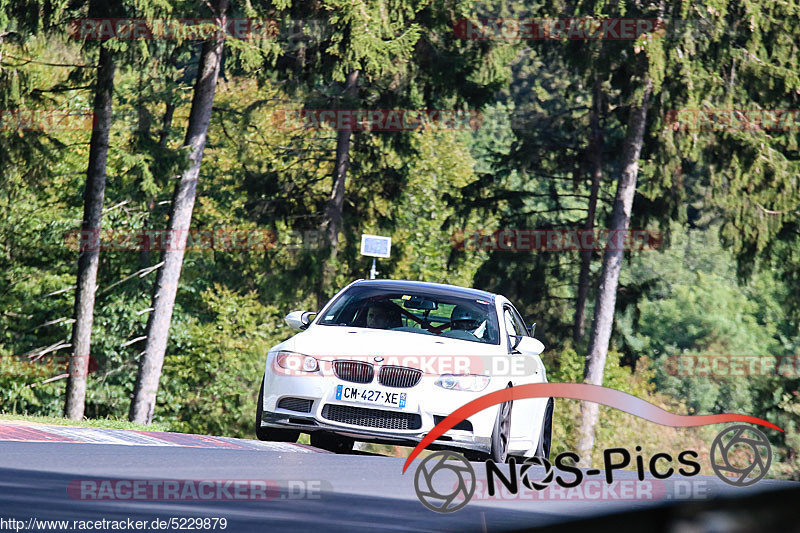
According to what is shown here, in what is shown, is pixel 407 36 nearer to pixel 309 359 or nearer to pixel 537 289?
pixel 537 289

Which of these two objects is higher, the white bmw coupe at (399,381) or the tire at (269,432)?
the white bmw coupe at (399,381)

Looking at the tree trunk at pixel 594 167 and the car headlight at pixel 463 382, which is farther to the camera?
the tree trunk at pixel 594 167

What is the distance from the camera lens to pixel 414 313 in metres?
11.4

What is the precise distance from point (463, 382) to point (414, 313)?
1.52 meters

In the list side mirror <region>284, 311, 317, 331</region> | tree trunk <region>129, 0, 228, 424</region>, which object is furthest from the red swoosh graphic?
tree trunk <region>129, 0, 228, 424</region>

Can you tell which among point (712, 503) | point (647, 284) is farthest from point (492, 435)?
point (647, 284)

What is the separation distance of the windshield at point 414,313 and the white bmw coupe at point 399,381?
0.02 metres

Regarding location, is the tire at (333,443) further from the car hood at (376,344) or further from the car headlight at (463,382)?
the car headlight at (463,382)

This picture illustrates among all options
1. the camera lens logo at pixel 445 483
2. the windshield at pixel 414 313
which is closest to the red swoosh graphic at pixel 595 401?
the camera lens logo at pixel 445 483

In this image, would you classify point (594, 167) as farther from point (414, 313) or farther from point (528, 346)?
point (528, 346)

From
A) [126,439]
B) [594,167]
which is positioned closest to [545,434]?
[126,439]

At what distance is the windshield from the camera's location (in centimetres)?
1120

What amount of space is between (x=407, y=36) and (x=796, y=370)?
20821 millimetres

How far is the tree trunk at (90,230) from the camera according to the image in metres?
24.8
